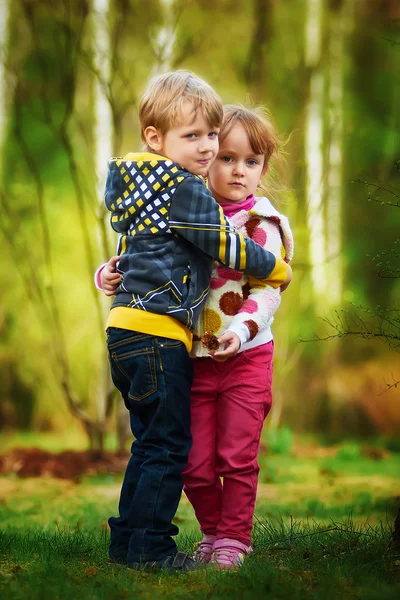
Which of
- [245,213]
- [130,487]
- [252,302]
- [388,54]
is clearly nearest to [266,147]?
[245,213]

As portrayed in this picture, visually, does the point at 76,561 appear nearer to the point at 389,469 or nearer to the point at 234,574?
the point at 234,574

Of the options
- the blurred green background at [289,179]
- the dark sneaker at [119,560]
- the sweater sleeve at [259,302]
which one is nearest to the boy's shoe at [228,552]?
the dark sneaker at [119,560]

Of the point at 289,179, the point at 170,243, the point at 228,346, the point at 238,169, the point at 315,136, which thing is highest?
the point at 315,136

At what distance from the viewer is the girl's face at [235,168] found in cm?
283

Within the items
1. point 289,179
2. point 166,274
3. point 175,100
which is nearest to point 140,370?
point 166,274

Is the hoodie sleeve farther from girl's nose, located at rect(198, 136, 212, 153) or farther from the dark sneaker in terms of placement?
the dark sneaker

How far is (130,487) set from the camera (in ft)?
9.01

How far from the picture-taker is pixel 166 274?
2.58 m

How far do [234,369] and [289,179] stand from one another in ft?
17.4

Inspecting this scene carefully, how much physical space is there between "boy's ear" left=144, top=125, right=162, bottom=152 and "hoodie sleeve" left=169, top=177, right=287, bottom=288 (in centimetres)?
20

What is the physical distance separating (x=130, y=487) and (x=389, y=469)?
17.4ft

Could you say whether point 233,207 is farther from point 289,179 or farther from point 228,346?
point 289,179

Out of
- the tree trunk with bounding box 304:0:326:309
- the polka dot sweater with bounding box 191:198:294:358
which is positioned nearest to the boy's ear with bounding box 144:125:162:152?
the polka dot sweater with bounding box 191:198:294:358

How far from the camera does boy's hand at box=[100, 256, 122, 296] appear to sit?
2783 mm
